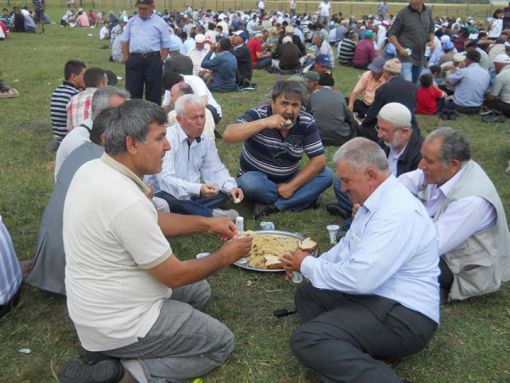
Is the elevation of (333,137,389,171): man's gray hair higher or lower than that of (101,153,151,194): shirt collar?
higher

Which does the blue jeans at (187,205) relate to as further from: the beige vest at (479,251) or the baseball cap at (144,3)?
the baseball cap at (144,3)

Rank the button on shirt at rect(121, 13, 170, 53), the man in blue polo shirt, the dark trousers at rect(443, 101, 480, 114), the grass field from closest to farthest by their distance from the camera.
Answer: the grass field → the man in blue polo shirt → the button on shirt at rect(121, 13, 170, 53) → the dark trousers at rect(443, 101, 480, 114)

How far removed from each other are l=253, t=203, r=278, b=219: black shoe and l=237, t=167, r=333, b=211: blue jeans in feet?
0.17

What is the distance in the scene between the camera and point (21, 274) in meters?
4.24

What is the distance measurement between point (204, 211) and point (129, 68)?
5.06m

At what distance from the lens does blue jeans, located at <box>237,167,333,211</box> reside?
19.2 ft

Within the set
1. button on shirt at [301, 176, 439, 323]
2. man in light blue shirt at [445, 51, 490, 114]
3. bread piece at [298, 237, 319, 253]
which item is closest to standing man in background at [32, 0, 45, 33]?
man in light blue shirt at [445, 51, 490, 114]

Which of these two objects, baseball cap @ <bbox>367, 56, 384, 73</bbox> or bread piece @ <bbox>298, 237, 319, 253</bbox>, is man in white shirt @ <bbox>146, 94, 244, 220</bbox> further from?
baseball cap @ <bbox>367, 56, 384, 73</bbox>

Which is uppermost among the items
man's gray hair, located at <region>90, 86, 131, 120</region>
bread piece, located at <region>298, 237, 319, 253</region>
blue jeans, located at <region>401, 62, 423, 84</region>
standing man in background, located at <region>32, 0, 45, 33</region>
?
man's gray hair, located at <region>90, 86, 131, 120</region>

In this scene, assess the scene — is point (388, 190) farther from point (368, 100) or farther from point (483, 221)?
point (368, 100)

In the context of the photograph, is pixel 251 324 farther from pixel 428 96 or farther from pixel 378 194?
pixel 428 96

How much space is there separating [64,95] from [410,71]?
21.8 ft

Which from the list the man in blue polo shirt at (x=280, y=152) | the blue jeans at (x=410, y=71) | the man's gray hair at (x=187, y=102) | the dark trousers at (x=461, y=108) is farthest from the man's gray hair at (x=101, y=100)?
the dark trousers at (x=461, y=108)

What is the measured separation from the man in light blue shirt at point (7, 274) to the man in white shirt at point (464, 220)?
3271mm
